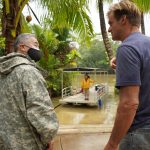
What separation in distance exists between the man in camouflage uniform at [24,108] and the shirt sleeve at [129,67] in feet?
2.50

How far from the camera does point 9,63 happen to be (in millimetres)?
3074

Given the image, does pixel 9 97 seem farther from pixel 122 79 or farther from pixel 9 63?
pixel 122 79

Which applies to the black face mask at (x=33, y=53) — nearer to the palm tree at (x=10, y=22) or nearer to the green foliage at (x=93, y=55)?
the palm tree at (x=10, y=22)

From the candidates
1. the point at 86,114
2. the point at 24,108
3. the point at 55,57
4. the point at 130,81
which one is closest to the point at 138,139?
the point at 130,81

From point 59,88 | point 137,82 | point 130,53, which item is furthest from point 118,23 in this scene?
point 59,88

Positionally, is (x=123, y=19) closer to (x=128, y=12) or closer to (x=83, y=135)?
(x=128, y=12)

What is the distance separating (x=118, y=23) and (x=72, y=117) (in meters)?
12.0

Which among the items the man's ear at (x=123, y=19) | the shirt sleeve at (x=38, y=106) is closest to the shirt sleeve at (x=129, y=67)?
the man's ear at (x=123, y=19)

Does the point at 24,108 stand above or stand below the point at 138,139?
above

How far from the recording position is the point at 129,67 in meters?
2.44

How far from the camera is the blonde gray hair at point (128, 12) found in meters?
2.62

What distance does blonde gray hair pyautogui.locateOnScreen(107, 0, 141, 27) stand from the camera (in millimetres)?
2615

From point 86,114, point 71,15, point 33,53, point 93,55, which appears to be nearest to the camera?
point 33,53

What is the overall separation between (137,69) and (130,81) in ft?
0.31
